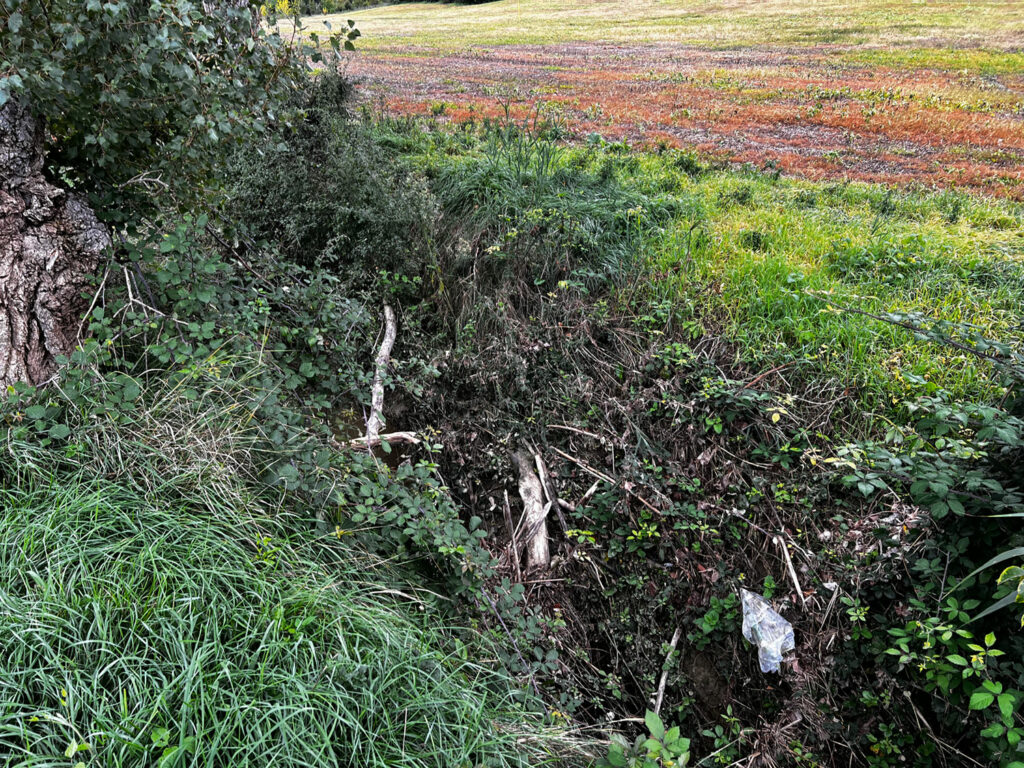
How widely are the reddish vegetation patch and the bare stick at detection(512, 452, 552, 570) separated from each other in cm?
488

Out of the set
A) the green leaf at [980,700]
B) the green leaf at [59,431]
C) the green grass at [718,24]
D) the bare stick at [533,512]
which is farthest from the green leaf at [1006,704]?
the green grass at [718,24]

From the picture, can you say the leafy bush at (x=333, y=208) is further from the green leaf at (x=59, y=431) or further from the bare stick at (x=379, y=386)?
the green leaf at (x=59, y=431)

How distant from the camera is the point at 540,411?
12.8ft

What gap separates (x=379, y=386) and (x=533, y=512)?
1242 millimetres

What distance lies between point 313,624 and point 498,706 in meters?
0.72

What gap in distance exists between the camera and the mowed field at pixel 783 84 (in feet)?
22.5

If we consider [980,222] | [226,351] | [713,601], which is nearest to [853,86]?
[980,222]

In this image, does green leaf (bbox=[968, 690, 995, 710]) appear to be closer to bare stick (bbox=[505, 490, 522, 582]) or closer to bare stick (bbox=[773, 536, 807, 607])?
Result: bare stick (bbox=[773, 536, 807, 607])

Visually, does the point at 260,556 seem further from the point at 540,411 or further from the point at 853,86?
the point at 853,86

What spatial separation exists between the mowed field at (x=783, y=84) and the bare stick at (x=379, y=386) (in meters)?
3.96

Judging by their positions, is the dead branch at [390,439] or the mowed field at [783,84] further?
the mowed field at [783,84]

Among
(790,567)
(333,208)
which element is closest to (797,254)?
(790,567)

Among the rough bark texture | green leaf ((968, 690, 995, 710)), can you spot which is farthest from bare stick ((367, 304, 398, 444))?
green leaf ((968, 690, 995, 710))

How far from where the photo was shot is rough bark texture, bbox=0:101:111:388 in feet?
8.20
